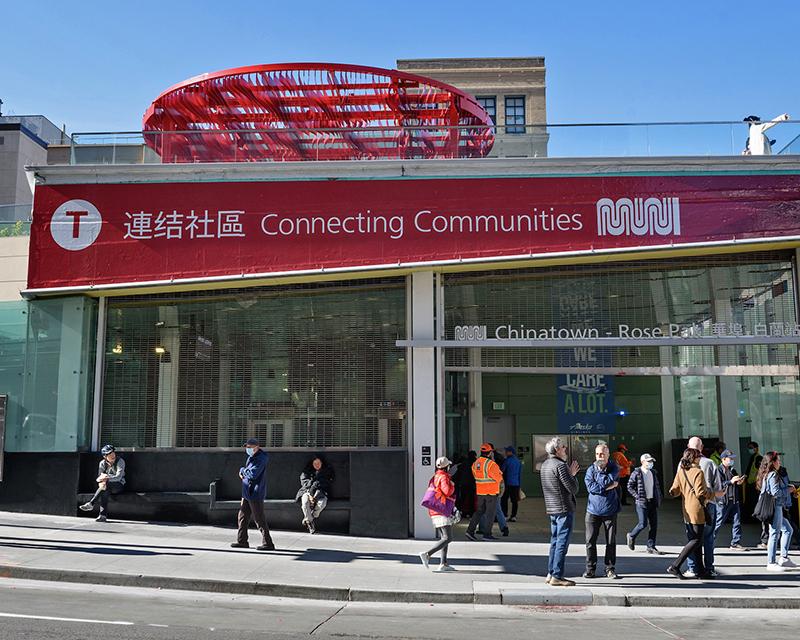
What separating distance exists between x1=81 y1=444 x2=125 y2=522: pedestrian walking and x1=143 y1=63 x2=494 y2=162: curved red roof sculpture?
5.61 m

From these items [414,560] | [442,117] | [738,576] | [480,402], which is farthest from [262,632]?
[480,402]

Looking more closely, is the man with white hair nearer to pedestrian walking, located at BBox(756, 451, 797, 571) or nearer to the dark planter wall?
pedestrian walking, located at BBox(756, 451, 797, 571)

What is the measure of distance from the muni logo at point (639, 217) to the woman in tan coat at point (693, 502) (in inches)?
197

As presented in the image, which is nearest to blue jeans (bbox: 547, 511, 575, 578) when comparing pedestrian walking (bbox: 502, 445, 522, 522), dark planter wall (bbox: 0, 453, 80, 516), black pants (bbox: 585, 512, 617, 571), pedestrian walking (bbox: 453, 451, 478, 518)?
black pants (bbox: 585, 512, 617, 571)

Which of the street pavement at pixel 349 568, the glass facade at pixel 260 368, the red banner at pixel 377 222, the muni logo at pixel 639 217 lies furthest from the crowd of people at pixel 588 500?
the muni logo at pixel 639 217

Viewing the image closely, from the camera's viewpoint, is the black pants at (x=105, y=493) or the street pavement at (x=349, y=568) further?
the black pants at (x=105, y=493)

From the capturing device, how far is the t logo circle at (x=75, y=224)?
14555 mm

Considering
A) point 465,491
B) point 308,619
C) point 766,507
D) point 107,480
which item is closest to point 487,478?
point 465,491

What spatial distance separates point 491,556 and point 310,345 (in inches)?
198

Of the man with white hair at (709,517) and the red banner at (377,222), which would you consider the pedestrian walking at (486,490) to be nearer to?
the red banner at (377,222)

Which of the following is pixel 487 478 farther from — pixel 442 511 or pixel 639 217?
pixel 639 217

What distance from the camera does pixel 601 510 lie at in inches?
411

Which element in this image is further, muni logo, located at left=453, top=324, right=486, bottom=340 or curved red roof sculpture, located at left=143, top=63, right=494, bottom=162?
curved red roof sculpture, located at left=143, top=63, right=494, bottom=162

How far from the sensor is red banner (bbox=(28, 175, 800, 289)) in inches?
557
